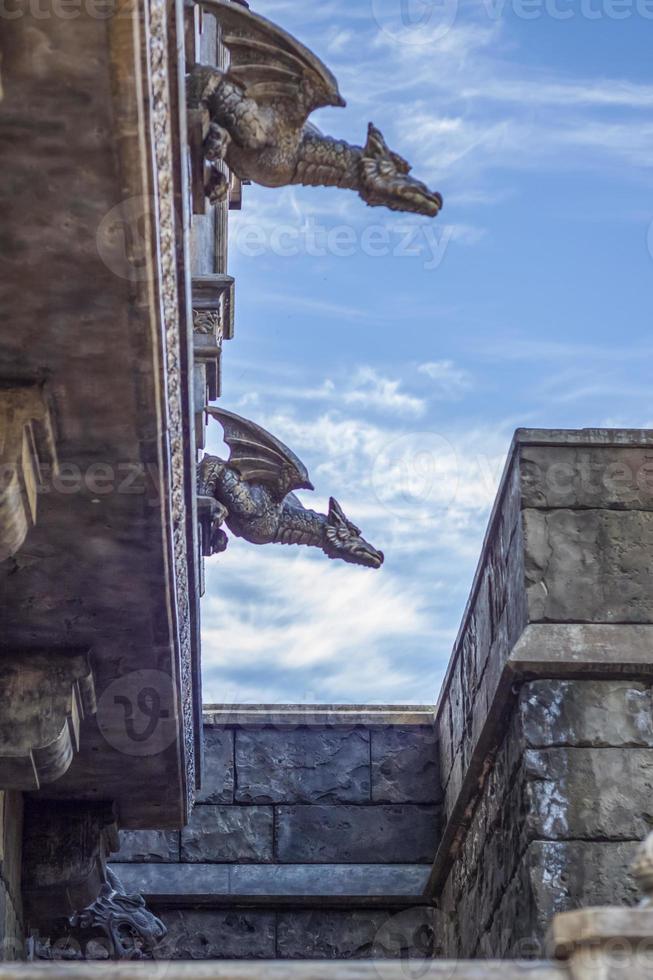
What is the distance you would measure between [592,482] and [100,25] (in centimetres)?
400

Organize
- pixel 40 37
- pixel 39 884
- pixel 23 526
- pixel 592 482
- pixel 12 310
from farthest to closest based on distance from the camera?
pixel 39 884
pixel 592 482
pixel 23 526
pixel 12 310
pixel 40 37

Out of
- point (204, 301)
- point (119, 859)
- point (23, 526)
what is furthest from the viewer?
point (119, 859)

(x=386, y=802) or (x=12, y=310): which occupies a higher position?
(x=12, y=310)

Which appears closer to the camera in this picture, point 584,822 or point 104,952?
point 584,822

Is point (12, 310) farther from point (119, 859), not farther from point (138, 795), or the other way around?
point (119, 859)

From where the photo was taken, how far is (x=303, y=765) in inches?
412

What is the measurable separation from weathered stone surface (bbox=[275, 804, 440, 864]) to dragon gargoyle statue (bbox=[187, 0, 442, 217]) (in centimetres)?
576

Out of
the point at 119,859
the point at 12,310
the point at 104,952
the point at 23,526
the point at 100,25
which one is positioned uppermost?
the point at 100,25

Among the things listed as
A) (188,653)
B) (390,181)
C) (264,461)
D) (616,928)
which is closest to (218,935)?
(264,461)

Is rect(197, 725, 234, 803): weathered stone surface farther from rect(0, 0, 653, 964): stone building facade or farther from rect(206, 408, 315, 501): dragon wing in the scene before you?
rect(206, 408, 315, 501): dragon wing

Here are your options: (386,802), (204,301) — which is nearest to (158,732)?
(204,301)

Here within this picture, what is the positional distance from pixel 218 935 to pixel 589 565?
4301mm

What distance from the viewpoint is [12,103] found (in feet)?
13.0

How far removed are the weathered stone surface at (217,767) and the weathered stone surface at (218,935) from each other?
2.47 feet
